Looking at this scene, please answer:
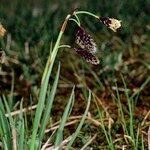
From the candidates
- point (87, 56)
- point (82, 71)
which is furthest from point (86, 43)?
point (82, 71)

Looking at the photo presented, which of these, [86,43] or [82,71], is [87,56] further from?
[82,71]

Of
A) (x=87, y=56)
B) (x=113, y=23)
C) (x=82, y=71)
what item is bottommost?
(x=82, y=71)

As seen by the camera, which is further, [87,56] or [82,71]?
[82,71]

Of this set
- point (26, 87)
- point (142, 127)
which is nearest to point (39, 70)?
point (26, 87)

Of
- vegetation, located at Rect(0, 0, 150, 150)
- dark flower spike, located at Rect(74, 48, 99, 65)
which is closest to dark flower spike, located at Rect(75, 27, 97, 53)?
dark flower spike, located at Rect(74, 48, 99, 65)

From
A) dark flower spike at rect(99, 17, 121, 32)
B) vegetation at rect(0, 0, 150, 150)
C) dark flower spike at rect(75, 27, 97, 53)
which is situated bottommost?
vegetation at rect(0, 0, 150, 150)

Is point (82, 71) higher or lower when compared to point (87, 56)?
lower

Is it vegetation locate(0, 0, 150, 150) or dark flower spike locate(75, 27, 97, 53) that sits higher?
dark flower spike locate(75, 27, 97, 53)

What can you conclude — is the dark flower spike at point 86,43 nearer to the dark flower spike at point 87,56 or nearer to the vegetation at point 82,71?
the dark flower spike at point 87,56

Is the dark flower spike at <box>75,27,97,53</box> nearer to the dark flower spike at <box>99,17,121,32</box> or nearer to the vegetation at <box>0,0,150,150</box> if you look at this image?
the dark flower spike at <box>99,17,121,32</box>
